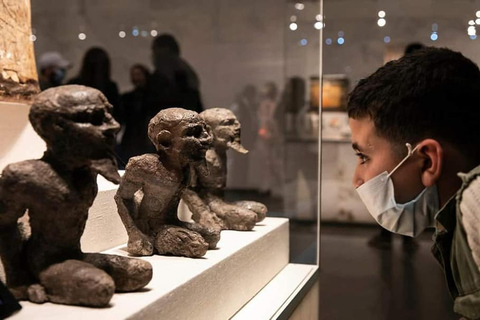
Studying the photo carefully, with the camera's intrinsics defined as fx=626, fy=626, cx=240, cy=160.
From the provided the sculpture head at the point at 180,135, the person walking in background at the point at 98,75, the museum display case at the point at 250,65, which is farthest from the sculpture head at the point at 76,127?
the person walking in background at the point at 98,75

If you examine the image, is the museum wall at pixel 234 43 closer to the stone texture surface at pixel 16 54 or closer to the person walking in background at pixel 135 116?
the person walking in background at pixel 135 116

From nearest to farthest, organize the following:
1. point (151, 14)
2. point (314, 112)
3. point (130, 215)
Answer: point (130, 215)
point (314, 112)
point (151, 14)

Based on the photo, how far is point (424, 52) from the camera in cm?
196

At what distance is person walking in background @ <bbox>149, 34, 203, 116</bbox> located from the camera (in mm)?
4211

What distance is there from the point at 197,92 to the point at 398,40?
145 cm

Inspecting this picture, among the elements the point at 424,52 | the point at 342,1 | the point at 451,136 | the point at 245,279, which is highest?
the point at 342,1

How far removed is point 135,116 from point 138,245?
180cm

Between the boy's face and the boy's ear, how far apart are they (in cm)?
4

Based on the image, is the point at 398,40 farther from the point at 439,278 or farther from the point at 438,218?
the point at 438,218

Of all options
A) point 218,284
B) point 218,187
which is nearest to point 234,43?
point 218,187

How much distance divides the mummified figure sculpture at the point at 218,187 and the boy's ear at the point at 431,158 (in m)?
1.58

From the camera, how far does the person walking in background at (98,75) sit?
442cm

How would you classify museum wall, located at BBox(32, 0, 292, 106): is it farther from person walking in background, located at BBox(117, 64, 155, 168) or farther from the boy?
the boy

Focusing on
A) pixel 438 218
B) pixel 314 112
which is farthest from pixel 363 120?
pixel 314 112
